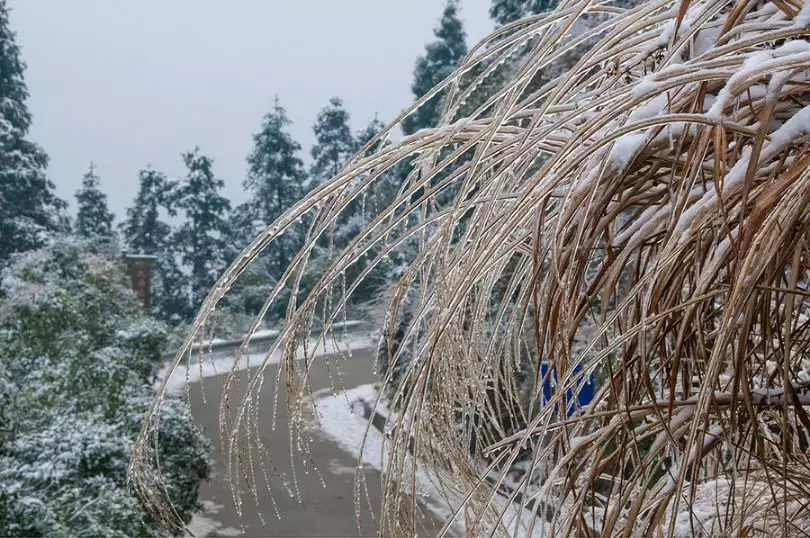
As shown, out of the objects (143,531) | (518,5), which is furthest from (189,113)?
(143,531)

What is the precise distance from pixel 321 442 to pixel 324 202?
9.40m

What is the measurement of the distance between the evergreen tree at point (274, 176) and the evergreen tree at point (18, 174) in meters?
8.05

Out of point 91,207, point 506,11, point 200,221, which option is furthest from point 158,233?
point 506,11

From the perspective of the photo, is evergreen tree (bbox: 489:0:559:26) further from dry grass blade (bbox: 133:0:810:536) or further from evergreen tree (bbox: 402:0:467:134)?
dry grass blade (bbox: 133:0:810:536)

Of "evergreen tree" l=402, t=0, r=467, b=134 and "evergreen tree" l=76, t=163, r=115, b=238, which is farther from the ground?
"evergreen tree" l=402, t=0, r=467, b=134

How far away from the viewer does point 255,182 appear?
27.1 m

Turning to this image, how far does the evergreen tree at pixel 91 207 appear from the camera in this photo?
2392 cm

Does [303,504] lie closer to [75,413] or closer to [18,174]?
[75,413]

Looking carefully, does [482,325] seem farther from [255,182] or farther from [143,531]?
[255,182]

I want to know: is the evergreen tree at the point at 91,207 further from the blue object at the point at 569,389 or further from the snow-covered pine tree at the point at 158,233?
the blue object at the point at 569,389

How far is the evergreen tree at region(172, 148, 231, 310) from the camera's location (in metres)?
25.8

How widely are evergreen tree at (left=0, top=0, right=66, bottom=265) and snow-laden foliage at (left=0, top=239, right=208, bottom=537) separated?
7088 mm

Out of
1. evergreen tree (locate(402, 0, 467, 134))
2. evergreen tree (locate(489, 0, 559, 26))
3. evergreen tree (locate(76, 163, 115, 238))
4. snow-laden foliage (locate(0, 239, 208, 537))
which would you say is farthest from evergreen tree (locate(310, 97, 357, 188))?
snow-laden foliage (locate(0, 239, 208, 537))

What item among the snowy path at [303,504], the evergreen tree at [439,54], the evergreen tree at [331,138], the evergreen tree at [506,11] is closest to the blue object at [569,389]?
the snowy path at [303,504]
